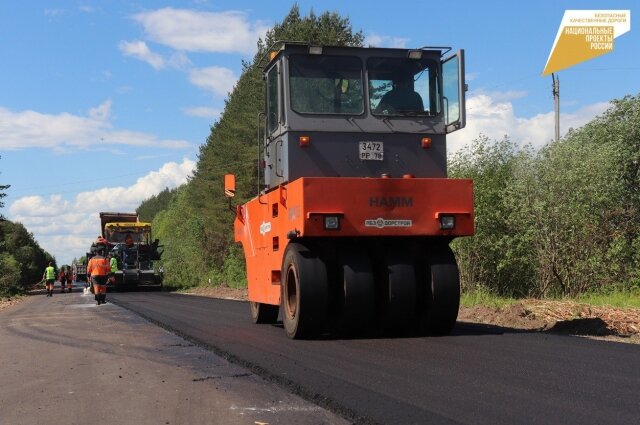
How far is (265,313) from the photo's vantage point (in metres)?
13.1

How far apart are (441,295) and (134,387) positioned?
4284 millimetres

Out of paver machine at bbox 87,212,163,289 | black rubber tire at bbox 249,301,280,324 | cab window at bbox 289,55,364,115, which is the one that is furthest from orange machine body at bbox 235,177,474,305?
paver machine at bbox 87,212,163,289

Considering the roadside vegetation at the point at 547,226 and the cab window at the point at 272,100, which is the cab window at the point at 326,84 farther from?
the roadside vegetation at the point at 547,226

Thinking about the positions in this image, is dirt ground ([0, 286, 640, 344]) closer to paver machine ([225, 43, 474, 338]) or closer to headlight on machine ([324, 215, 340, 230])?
paver machine ([225, 43, 474, 338])

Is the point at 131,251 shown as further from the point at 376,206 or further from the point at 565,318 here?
the point at 376,206

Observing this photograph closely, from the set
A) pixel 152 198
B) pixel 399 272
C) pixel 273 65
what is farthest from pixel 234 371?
pixel 152 198

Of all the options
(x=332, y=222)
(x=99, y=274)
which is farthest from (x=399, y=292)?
(x=99, y=274)

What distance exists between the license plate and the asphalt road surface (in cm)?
240

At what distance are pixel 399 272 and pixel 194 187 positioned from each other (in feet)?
139

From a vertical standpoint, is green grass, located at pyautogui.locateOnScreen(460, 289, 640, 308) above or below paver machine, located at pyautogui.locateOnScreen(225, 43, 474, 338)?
below

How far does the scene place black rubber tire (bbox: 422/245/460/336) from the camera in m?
9.72

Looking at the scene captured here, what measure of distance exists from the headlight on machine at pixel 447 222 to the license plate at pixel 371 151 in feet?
4.26

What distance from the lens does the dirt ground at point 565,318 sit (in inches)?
426

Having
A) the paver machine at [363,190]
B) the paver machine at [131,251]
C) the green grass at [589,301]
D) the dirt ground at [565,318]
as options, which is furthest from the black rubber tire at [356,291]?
the paver machine at [131,251]
